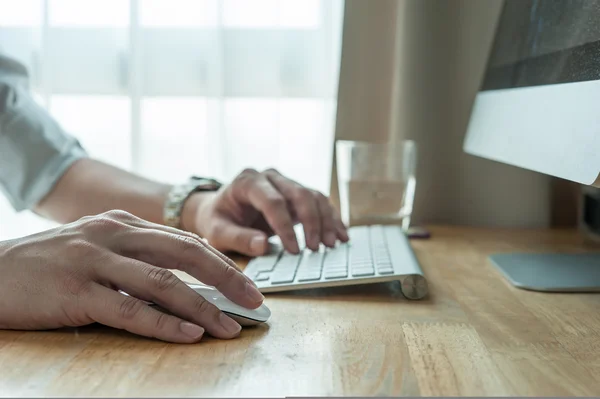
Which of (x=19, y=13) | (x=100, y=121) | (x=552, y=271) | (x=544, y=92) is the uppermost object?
(x=19, y=13)

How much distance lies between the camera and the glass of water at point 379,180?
1242mm

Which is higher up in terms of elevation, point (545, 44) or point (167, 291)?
point (545, 44)

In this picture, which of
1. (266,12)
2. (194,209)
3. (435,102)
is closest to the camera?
(194,209)

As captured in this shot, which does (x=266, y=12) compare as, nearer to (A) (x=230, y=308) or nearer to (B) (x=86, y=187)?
(B) (x=86, y=187)

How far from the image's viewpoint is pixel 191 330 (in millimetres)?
588

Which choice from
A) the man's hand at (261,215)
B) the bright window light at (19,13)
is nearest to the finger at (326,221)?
the man's hand at (261,215)

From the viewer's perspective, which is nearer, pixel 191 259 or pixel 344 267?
pixel 191 259

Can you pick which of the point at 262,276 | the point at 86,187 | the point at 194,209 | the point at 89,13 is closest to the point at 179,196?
the point at 194,209

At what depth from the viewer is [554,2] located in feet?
3.00

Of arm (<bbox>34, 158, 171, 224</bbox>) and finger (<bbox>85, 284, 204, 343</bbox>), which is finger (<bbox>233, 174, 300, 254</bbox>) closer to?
arm (<bbox>34, 158, 171, 224</bbox>)

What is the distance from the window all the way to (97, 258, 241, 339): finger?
0.93 meters

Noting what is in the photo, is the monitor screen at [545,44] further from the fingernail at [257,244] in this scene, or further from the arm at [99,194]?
the arm at [99,194]

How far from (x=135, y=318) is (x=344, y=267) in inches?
11.7

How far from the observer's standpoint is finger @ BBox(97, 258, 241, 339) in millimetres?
597
